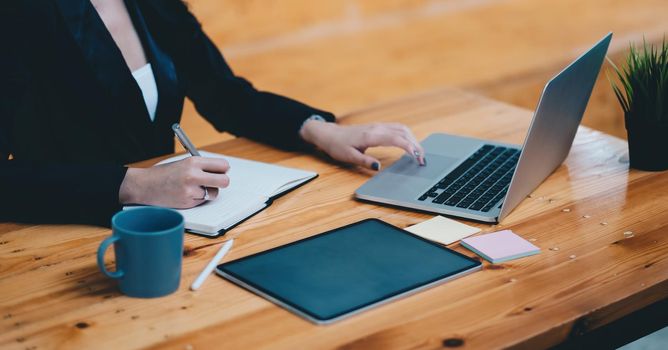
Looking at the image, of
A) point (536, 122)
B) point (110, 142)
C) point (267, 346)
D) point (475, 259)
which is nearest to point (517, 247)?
point (475, 259)

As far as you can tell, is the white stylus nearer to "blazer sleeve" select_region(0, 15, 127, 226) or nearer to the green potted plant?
"blazer sleeve" select_region(0, 15, 127, 226)

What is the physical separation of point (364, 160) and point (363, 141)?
0.04 m

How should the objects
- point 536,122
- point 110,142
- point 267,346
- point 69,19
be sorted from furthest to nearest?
point 110,142
point 69,19
point 536,122
point 267,346

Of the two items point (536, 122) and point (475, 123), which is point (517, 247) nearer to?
point (536, 122)

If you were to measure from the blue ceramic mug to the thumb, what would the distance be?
0.45m

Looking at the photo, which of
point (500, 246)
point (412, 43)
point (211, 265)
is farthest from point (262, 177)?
point (412, 43)

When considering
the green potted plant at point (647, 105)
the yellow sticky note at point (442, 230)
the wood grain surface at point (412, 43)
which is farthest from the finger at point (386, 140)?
the wood grain surface at point (412, 43)

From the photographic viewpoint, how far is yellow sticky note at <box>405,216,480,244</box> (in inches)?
43.2

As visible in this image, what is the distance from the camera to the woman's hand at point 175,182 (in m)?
1.15

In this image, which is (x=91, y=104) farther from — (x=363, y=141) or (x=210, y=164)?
(x=363, y=141)

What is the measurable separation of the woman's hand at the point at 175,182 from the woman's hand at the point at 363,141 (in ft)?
0.86

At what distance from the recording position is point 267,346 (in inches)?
33.9

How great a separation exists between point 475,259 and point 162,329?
395 mm

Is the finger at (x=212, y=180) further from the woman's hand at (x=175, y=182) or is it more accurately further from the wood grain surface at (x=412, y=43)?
the wood grain surface at (x=412, y=43)
